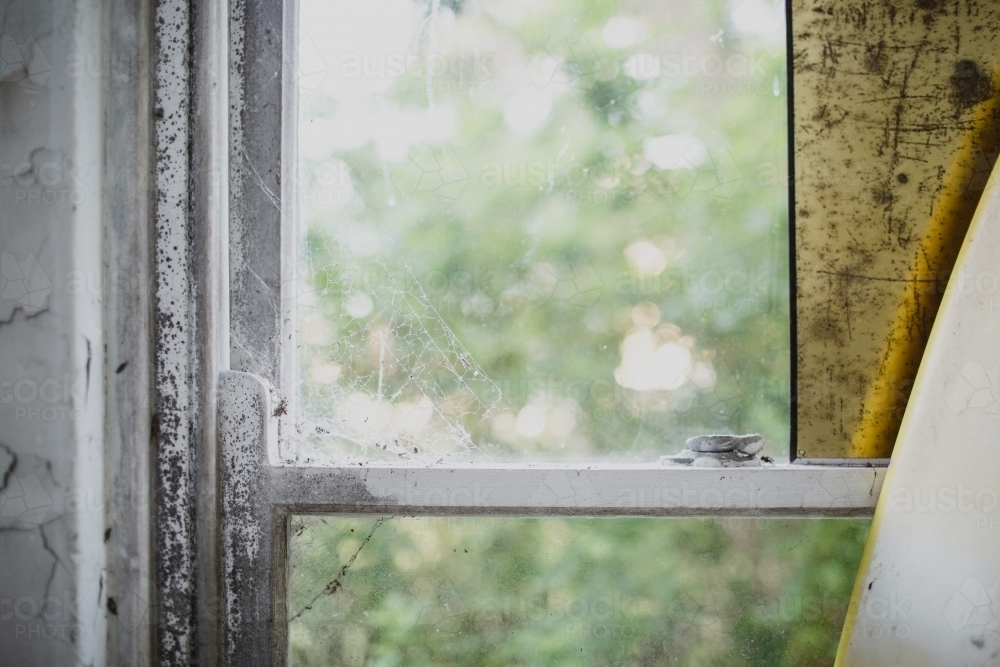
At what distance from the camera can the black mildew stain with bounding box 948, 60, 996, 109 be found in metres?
0.83

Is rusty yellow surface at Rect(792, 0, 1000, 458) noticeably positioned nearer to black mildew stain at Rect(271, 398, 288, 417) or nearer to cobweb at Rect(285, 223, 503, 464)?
cobweb at Rect(285, 223, 503, 464)

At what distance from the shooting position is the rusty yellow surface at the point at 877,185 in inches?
32.6

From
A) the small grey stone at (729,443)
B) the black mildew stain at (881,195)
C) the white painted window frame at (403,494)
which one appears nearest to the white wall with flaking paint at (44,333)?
the white painted window frame at (403,494)

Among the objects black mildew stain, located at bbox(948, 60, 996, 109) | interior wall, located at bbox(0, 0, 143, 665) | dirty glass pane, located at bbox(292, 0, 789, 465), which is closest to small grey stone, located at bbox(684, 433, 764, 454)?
dirty glass pane, located at bbox(292, 0, 789, 465)

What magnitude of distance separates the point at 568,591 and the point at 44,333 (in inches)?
32.5

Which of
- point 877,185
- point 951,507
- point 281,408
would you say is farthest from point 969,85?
point 281,408

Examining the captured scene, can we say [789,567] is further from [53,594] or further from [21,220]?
[21,220]

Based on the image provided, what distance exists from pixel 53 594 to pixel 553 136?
0.96 metres

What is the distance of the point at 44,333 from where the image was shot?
0.72 m

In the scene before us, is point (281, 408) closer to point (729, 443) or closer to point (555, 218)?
point (555, 218)

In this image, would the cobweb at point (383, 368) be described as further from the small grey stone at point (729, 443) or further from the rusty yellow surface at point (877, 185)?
the rusty yellow surface at point (877, 185)

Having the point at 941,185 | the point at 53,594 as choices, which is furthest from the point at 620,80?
the point at 53,594

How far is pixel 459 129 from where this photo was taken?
880 mm

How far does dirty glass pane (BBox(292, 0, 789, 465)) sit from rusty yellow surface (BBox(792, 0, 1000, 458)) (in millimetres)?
44
